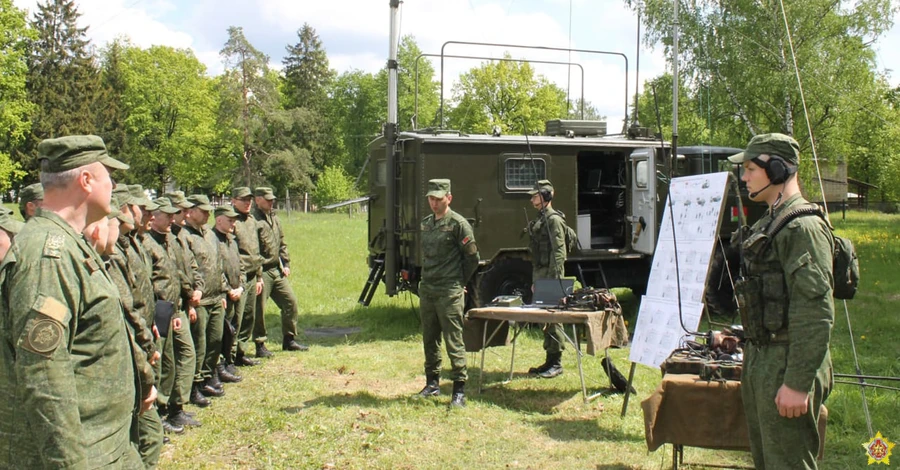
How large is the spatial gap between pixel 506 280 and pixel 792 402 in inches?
264

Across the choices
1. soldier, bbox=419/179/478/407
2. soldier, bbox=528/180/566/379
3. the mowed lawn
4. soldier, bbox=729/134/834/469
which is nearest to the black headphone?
soldier, bbox=729/134/834/469

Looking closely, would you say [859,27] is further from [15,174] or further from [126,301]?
[15,174]

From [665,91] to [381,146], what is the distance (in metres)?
17.2

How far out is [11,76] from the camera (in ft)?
104

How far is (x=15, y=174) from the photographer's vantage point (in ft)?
114

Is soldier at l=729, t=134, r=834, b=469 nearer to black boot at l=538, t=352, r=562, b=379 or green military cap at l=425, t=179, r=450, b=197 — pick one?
green military cap at l=425, t=179, r=450, b=197

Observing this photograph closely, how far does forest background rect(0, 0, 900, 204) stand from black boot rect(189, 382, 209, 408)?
13201 millimetres

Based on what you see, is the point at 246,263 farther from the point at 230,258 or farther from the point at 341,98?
the point at 341,98

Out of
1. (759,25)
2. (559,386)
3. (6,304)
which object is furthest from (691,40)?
(6,304)

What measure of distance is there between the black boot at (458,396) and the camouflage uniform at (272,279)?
294cm

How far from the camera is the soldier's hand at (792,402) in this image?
9.84 ft

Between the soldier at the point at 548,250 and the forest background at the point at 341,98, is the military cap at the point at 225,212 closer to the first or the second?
the soldier at the point at 548,250

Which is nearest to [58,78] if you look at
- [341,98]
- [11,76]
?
[11,76]

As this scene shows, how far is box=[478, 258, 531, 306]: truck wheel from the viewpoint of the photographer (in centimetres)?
952
